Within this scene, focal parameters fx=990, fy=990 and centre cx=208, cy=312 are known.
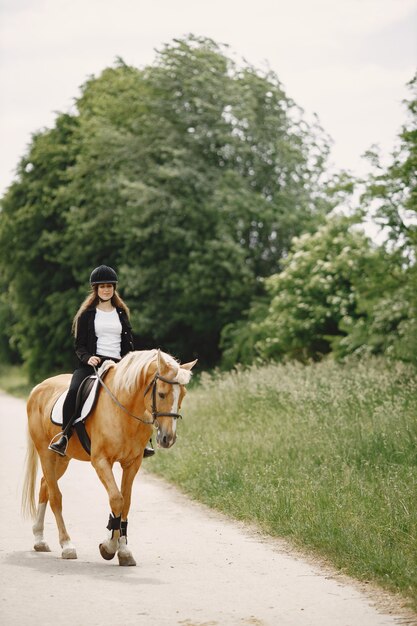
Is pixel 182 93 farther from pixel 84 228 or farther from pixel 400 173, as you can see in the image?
pixel 400 173

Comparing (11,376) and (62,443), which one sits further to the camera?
(11,376)

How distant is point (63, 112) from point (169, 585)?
40.8m

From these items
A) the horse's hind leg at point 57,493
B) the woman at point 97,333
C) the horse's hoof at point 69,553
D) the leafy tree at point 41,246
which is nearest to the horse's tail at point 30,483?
the horse's hind leg at point 57,493

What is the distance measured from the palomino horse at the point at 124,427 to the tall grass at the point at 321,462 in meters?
1.77

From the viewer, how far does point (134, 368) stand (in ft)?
Answer: 28.2

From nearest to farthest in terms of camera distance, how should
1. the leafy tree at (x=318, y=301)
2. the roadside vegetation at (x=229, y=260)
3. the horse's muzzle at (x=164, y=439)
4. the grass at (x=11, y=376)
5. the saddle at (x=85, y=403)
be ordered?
the horse's muzzle at (x=164, y=439) → the saddle at (x=85, y=403) → the roadside vegetation at (x=229, y=260) → the leafy tree at (x=318, y=301) → the grass at (x=11, y=376)

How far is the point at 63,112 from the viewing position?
4612 centimetres

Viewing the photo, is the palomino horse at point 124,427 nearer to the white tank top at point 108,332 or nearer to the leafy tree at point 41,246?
the white tank top at point 108,332

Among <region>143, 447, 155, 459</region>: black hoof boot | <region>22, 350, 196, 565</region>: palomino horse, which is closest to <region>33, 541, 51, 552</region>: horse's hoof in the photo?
<region>22, 350, 196, 565</region>: palomino horse

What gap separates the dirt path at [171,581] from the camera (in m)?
6.49

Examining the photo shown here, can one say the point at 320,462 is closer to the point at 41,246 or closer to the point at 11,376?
the point at 41,246

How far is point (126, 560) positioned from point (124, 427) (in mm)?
1128

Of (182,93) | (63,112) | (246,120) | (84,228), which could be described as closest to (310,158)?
(246,120)

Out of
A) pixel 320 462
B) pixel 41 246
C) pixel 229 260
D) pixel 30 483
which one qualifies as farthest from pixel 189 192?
pixel 30 483
